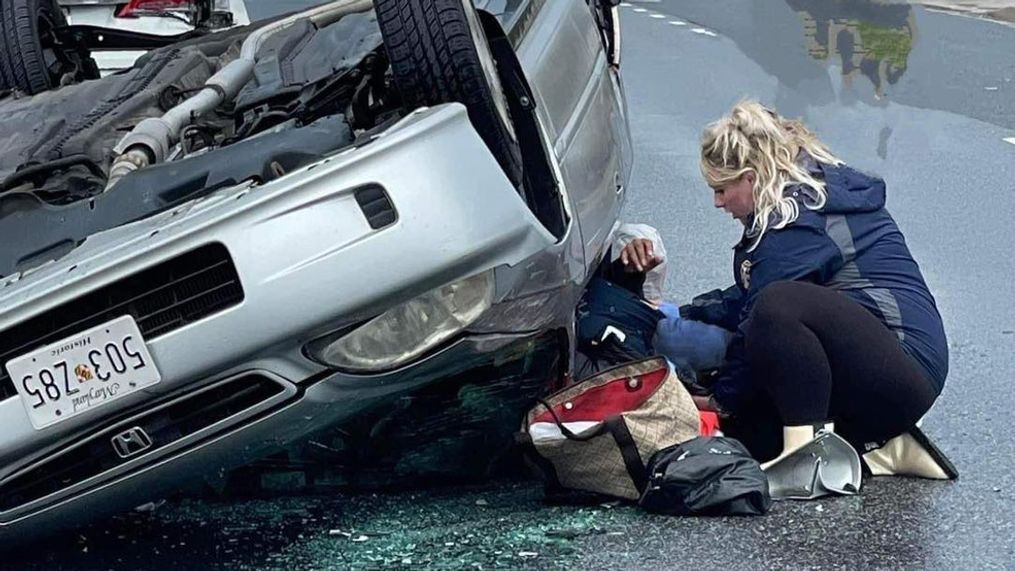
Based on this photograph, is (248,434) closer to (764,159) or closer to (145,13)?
(764,159)

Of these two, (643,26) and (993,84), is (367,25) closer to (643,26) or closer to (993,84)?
(993,84)

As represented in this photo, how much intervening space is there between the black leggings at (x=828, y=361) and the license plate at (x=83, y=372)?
1.64 metres

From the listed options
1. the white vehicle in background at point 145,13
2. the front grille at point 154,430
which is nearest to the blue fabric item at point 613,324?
the front grille at point 154,430

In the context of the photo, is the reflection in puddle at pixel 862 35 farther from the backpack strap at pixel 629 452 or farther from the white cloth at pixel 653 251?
the backpack strap at pixel 629 452

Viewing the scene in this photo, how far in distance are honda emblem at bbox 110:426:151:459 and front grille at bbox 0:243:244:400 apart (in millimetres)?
226

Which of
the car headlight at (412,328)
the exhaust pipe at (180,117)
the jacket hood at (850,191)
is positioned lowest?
the jacket hood at (850,191)

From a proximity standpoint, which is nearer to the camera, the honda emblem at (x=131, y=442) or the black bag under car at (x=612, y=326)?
the honda emblem at (x=131, y=442)

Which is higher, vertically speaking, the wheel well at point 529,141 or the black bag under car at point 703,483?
the wheel well at point 529,141

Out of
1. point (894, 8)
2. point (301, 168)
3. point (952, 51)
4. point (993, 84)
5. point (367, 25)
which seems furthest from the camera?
point (894, 8)

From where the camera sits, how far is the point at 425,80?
3.46m

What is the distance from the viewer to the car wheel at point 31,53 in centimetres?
502

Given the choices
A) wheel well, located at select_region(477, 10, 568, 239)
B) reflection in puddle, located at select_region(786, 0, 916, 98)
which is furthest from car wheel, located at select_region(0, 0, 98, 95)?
reflection in puddle, located at select_region(786, 0, 916, 98)

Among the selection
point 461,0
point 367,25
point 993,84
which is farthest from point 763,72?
point 461,0

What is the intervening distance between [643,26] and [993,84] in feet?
15.5
